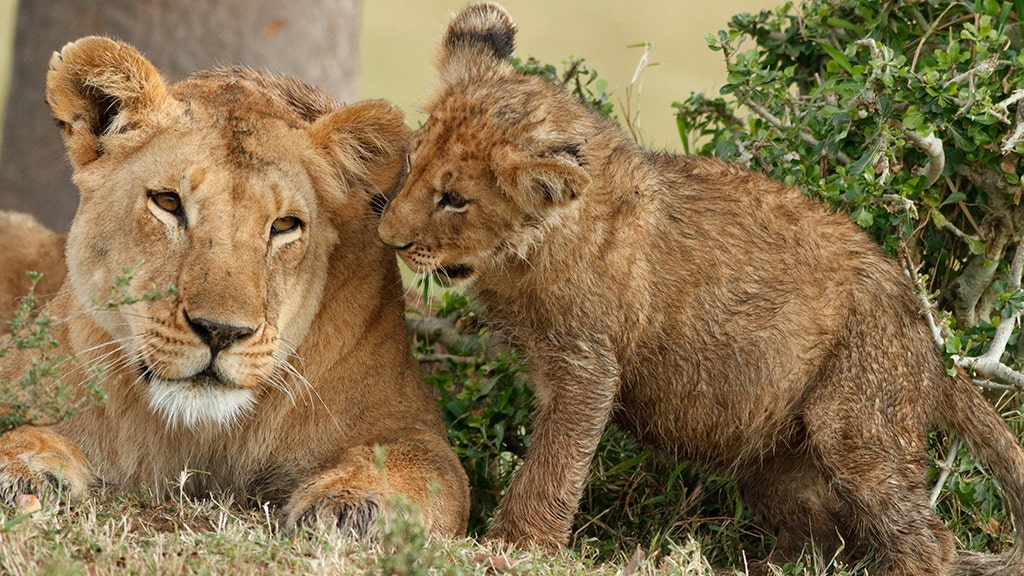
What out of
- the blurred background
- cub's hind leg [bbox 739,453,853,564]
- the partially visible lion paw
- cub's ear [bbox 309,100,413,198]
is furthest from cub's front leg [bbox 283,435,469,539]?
the blurred background

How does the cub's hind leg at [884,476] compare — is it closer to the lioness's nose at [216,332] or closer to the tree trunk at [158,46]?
the lioness's nose at [216,332]

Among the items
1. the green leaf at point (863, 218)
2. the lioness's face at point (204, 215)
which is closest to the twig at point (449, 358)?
the lioness's face at point (204, 215)

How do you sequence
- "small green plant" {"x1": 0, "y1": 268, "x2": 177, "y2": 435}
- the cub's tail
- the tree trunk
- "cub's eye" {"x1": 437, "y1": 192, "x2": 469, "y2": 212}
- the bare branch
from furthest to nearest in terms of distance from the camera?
the tree trunk
the bare branch
the cub's tail
"cub's eye" {"x1": 437, "y1": 192, "x2": 469, "y2": 212}
"small green plant" {"x1": 0, "y1": 268, "x2": 177, "y2": 435}

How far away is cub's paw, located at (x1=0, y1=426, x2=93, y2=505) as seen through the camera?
4254mm

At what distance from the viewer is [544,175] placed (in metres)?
4.46

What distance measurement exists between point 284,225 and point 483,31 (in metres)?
1.27

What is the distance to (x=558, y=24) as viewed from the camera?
80.6 feet

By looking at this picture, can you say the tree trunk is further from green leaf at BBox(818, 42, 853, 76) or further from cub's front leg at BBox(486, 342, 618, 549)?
cub's front leg at BBox(486, 342, 618, 549)

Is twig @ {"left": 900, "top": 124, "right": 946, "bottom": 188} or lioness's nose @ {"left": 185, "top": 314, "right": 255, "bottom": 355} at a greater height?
twig @ {"left": 900, "top": 124, "right": 946, "bottom": 188}

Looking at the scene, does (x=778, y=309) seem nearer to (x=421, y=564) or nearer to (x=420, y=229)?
(x=420, y=229)

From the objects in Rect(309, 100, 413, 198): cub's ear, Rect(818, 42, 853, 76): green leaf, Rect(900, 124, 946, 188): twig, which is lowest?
Rect(309, 100, 413, 198): cub's ear

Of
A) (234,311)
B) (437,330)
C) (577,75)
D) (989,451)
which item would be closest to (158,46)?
(437,330)

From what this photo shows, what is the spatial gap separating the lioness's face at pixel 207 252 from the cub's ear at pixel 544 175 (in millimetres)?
703

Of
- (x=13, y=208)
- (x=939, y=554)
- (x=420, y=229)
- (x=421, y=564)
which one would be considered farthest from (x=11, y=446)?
(x=13, y=208)
